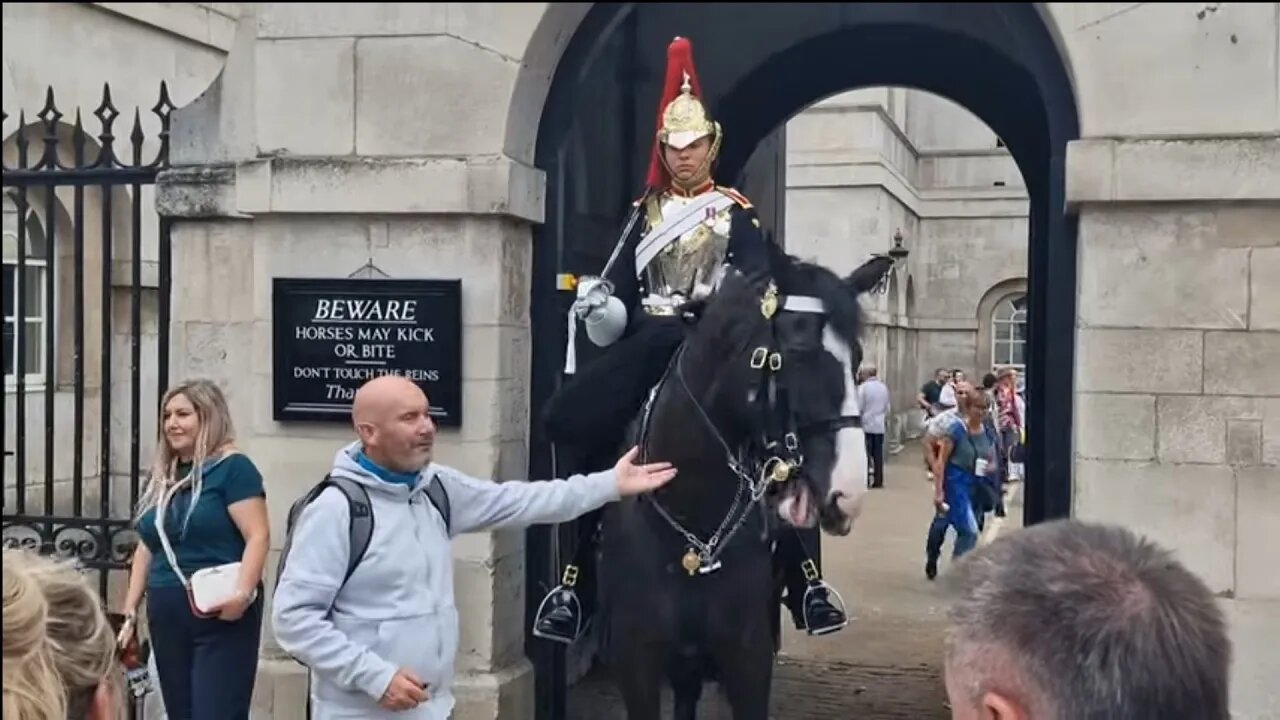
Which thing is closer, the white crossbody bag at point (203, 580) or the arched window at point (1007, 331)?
the white crossbody bag at point (203, 580)

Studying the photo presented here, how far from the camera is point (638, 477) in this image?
3.95m

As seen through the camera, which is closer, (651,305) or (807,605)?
Result: (807,605)

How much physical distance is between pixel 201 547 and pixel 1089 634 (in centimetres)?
342

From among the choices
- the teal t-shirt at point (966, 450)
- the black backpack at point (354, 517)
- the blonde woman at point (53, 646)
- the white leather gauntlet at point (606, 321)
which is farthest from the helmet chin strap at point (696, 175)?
the teal t-shirt at point (966, 450)

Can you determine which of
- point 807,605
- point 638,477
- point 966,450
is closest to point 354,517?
point 638,477

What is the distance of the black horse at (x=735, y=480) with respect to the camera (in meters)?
3.79

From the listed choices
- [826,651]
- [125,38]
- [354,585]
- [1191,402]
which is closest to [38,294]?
[125,38]

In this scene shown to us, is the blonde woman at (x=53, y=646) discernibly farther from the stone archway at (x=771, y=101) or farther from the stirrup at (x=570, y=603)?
the stone archway at (x=771, y=101)

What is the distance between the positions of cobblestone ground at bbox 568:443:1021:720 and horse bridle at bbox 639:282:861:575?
1030mm

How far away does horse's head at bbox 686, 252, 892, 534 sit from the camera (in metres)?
3.73

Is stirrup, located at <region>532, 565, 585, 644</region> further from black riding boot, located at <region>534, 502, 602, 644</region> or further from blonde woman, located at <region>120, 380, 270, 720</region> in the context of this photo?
blonde woman, located at <region>120, 380, 270, 720</region>

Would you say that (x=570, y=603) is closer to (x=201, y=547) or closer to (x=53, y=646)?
(x=201, y=547)

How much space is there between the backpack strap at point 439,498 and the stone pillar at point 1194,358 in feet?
7.47

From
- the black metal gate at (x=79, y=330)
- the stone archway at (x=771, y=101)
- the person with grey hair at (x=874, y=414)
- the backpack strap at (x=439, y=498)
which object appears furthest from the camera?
the person with grey hair at (x=874, y=414)
